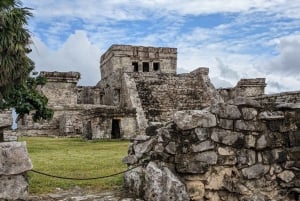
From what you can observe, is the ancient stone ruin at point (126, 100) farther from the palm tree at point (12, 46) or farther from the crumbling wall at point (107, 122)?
the palm tree at point (12, 46)

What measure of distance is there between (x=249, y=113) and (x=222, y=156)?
762mm

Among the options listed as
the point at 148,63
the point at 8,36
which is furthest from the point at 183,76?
the point at 8,36

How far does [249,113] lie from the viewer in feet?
21.4

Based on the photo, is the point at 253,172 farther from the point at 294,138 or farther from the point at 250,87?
the point at 250,87

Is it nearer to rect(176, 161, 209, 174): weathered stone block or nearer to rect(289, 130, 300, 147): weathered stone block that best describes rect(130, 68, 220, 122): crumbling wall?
rect(289, 130, 300, 147): weathered stone block

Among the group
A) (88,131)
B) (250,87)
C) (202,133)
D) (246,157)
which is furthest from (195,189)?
(250,87)

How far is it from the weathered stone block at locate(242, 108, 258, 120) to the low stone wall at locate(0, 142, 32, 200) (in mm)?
3119

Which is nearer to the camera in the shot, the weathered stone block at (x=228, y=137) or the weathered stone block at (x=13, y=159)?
the weathered stone block at (x=13, y=159)

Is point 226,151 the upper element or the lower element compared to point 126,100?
lower

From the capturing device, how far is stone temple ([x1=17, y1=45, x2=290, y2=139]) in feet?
71.7

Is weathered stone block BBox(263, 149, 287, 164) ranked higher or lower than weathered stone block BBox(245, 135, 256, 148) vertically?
lower

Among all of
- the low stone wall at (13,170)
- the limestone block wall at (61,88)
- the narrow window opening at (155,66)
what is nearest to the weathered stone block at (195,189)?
the low stone wall at (13,170)

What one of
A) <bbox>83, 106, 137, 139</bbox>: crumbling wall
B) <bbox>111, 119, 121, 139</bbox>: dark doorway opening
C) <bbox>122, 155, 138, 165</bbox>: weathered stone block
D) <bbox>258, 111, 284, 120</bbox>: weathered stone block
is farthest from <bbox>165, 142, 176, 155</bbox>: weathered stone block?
<bbox>111, 119, 121, 139</bbox>: dark doorway opening

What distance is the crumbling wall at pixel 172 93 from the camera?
24.2m
